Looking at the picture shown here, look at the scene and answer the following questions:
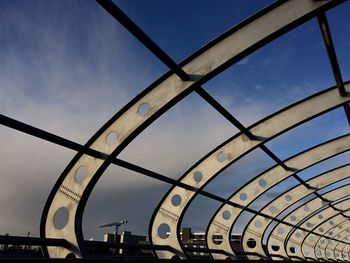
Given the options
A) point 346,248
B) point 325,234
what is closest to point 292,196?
point 325,234

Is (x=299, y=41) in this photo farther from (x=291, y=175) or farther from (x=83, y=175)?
(x=291, y=175)

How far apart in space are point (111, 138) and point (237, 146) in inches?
239

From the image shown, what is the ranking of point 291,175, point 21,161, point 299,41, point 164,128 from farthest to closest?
point 291,175
point 164,128
point 21,161
point 299,41

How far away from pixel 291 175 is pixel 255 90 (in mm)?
7620

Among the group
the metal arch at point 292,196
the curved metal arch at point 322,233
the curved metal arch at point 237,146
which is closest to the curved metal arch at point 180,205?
the curved metal arch at point 237,146

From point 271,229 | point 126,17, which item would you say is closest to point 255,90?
point 126,17

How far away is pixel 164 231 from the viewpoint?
15.3 metres

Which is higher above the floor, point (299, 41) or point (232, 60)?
point (299, 41)

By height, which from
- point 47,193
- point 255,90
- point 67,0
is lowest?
point 47,193

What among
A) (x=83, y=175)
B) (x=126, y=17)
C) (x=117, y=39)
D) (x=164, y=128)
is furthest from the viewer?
(x=164, y=128)

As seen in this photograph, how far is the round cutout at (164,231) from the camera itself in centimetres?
1513

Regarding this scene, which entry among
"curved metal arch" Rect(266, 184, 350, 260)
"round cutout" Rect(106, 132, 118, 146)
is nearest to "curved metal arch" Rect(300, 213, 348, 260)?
"curved metal arch" Rect(266, 184, 350, 260)

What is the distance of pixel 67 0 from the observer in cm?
705

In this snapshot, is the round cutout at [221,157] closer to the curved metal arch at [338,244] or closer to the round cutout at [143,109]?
the round cutout at [143,109]
